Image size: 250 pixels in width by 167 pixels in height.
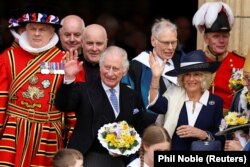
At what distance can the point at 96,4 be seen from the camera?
54.6ft

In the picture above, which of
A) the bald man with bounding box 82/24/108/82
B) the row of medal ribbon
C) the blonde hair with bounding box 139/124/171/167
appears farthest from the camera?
the bald man with bounding box 82/24/108/82

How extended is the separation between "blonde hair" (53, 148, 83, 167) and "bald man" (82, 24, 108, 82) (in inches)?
56.2

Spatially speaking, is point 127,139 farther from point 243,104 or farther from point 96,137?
point 243,104

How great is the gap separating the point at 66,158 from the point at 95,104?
90cm

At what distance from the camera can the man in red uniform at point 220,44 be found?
38.0ft

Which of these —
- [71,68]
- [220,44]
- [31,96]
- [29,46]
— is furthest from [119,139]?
[220,44]

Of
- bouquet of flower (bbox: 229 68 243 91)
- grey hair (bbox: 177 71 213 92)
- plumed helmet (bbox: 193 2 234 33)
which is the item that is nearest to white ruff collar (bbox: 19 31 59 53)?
grey hair (bbox: 177 71 213 92)

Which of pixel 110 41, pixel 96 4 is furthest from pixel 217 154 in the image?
pixel 96 4

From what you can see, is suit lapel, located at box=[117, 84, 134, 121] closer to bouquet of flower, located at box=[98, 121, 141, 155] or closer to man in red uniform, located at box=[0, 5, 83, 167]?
bouquet of flower, located at box=[98, 121, 141, 155]

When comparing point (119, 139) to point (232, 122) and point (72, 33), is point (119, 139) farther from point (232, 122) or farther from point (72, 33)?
point (72, 33)

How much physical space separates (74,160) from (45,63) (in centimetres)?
125

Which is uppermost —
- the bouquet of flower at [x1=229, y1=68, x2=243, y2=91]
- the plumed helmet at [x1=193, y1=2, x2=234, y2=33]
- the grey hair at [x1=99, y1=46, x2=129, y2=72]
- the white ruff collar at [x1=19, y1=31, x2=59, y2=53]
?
the plumed helmet at [x1=193, y1=2, x2=234, y2=33]

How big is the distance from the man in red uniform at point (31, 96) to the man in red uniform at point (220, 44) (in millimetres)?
1234

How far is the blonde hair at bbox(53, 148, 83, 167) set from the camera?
1015 centimetres
